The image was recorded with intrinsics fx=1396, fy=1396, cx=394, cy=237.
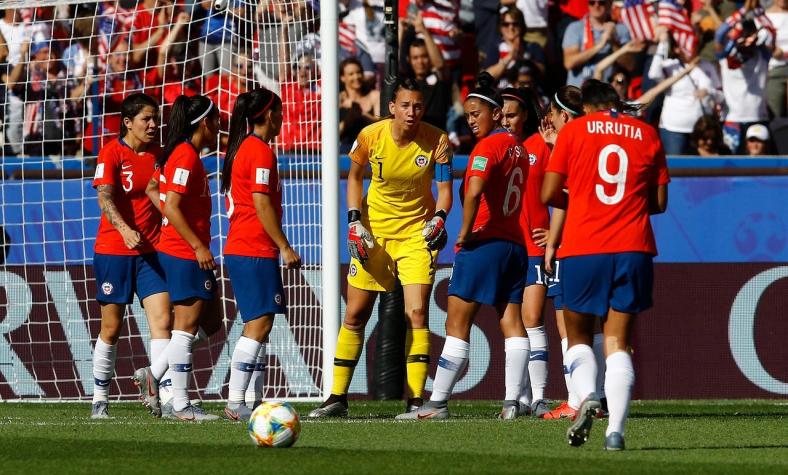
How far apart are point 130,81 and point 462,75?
3.72 meters

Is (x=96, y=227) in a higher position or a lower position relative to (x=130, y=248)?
higher

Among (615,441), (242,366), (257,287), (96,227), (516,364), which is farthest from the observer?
(96,227)

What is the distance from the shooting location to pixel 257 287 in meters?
9.00

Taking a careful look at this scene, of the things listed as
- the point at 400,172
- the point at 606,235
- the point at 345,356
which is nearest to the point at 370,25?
the point at 400,172

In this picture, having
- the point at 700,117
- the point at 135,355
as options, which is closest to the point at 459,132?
the point at 700,117

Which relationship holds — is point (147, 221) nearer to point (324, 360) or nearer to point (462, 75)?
point (324, 360)

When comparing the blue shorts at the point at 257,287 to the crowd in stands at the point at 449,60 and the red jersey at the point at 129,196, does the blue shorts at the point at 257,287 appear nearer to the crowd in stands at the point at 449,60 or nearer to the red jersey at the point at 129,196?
the red jersey at the point at 129,196

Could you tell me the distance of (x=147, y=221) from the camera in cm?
988

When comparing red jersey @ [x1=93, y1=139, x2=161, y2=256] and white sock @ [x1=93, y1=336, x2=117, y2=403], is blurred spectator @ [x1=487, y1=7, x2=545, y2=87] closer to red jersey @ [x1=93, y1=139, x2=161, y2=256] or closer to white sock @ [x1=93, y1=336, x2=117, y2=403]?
red jersey @ [x1=93, y1=139, x2=161, y2=256]

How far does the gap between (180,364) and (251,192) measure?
125 cm

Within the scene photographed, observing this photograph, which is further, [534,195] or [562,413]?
[534,195]

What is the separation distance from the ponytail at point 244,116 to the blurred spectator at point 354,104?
18.7ft

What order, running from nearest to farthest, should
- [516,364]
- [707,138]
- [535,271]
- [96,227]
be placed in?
[516,364] → [535,271] → [96,227] → [707,138]

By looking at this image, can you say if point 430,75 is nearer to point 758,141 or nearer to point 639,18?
point 639,18
